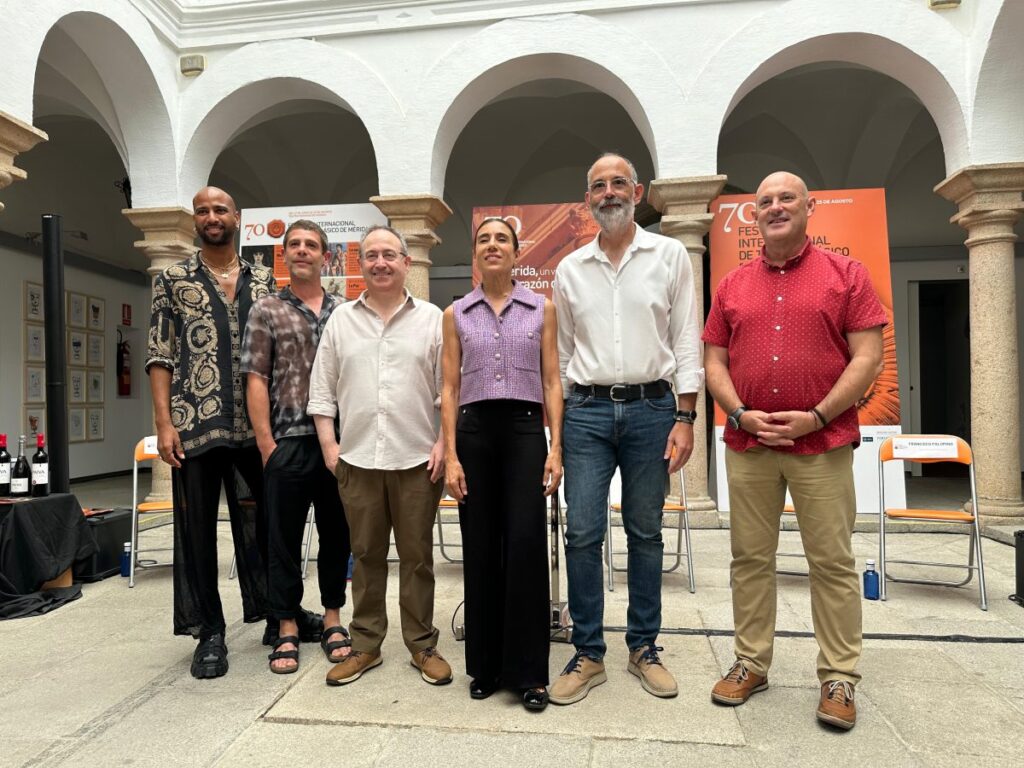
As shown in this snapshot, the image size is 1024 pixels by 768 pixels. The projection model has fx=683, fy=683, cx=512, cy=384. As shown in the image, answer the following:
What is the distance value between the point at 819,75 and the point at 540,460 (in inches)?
308

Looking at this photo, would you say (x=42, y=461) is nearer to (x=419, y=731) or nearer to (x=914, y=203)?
(x=419, y=731)

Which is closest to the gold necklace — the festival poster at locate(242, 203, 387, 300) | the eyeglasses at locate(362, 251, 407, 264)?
the eyeglasses at locate(362, 251, 407, 264)

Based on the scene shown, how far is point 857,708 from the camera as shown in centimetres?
239

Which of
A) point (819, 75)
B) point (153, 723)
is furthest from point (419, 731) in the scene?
point (819, 75)

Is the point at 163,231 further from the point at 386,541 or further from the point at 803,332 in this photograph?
the point at 803,332

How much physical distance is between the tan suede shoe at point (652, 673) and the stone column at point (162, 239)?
5207 millimetres

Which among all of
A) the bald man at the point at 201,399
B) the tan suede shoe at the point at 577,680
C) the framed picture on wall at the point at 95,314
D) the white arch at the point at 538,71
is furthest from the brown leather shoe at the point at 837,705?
the framed picture on wall at the point at 95,314

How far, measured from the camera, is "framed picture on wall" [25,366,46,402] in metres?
8.88

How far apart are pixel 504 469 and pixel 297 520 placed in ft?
3.29

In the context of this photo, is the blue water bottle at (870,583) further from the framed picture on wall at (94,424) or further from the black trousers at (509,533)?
the framed picture on wall at (94,424)

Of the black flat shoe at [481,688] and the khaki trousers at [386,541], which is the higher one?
the khaki trousers at [386,541]

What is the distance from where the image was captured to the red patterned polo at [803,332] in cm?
233

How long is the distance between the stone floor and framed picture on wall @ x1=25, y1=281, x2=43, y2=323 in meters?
6.89

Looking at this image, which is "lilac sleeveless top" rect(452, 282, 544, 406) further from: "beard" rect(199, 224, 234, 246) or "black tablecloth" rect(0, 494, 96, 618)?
"black tablecloth" rect(0, 494, 96, 618)
